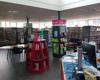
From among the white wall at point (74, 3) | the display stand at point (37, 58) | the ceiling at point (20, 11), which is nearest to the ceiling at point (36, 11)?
the ceiling at point (20, 11)

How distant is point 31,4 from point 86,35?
6398 mm

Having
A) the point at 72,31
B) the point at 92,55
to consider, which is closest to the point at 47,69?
the point at 92,55

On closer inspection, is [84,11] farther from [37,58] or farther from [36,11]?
[37,58]

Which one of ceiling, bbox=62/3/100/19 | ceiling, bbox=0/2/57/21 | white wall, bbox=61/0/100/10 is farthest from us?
ceiling, bbox=62/3/100/19

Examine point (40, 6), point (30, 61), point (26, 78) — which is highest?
point (40, 6)

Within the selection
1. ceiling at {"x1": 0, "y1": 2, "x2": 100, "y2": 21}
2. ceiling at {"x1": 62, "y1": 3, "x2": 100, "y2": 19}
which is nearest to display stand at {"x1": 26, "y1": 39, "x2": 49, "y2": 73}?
ceiling at {"x1": 0, "y1": 2, "x2": 100, "y2": 21}

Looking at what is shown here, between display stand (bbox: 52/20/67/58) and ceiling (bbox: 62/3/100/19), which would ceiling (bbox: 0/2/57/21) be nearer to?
display stand (bbox: 52/20/67/58)

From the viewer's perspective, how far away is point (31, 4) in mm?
6547

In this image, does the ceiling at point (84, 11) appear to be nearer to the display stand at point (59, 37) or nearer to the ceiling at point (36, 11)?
the ceiling at point (36, 11)

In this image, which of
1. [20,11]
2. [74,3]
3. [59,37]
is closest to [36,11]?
[20,11]

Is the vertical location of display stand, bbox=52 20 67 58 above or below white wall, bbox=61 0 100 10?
below

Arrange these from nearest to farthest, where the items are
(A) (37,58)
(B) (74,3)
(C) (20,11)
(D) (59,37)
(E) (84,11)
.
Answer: (A) (37,58)
(B) (74,3)
(C) (20,11)
(D) (59,37)
(E) (84,11)

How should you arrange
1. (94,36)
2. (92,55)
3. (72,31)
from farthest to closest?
(72,31), (94,36), (92,55)

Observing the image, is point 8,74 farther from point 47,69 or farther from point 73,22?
point 73,22
